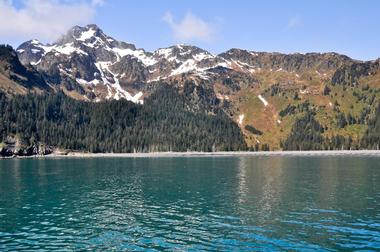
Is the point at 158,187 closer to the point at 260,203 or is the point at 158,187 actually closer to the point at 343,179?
the point at 260,203

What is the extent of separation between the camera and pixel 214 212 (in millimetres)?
73188

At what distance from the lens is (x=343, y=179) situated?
124875 mm

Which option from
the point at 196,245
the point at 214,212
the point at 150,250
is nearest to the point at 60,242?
the point at 150,250

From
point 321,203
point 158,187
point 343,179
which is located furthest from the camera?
point 343,179

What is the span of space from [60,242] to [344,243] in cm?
3551

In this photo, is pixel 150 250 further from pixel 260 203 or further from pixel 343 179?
pixel 343 179

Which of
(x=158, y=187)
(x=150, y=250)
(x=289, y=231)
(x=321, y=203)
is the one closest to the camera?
(x=150, y=250)

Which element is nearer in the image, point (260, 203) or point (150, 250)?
point (150, 250)

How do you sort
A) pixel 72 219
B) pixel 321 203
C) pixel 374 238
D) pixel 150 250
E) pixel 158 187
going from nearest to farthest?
pixel 150 250
pixel 374 238
pixel 72 219
pixel 321 203
pixel 158 187

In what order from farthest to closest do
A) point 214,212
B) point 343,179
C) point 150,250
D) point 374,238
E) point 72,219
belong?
point 343,179
point 214,212
point 72,219
point 374,238
point 150,250

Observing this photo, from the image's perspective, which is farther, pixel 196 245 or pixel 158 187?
pixel 158 187

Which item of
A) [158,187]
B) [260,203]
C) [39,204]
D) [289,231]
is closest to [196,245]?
[289,231]

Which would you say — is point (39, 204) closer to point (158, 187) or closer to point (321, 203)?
point (158, 187)

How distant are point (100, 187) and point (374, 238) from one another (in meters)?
76.7
